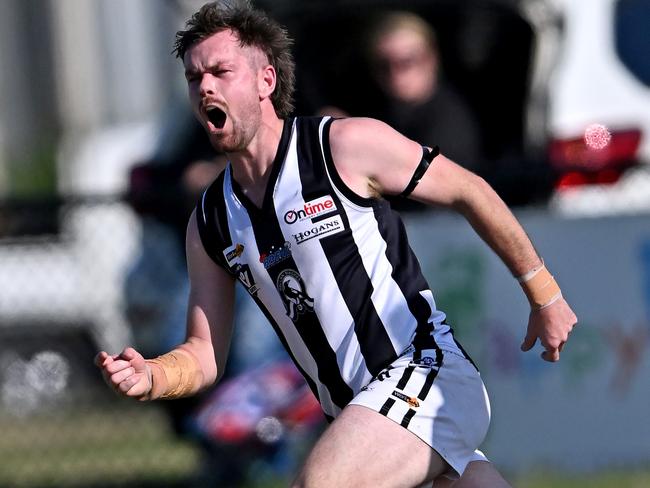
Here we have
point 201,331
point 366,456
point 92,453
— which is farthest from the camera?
point 92,453

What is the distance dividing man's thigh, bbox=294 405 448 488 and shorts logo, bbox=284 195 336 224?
582 mm

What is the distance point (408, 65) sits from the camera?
26.7ft

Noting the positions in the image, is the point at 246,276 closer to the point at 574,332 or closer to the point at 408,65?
the point at 574,332

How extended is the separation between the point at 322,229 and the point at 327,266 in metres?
0.11

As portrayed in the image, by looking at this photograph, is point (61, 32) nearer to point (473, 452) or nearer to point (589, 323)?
point (589, 323)

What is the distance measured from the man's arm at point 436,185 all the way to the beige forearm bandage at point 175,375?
776 millimetres

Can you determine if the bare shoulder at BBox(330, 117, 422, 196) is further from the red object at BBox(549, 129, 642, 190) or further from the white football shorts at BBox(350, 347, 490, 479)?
the red object at BBox(549, 129, 642, 190)

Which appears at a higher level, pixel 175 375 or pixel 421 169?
pixel 421 169

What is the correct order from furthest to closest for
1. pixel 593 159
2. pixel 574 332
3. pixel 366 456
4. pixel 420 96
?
pixel 420 96 → pixel 593 159 → pixel 574 332 → pixel 366 456

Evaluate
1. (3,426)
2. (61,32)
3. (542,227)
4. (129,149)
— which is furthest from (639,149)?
(61,32)

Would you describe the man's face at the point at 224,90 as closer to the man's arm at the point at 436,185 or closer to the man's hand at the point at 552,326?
the man's arm at the point at 436,185

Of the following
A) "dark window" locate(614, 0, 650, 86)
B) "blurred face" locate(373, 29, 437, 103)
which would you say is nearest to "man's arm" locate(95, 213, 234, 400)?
"blurred face" locate(373, 29, 437, 103)

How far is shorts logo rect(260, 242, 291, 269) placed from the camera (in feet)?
14.9

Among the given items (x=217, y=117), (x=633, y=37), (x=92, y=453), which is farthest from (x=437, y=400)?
(x=92, y=453)
